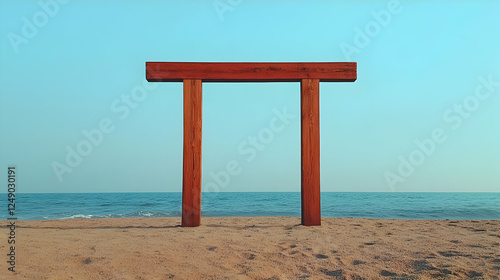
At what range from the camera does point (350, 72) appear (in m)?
5.76

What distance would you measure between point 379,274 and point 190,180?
132 inches

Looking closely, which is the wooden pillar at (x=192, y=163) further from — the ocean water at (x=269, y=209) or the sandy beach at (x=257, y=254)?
the ocean water at (x=269, y=209)

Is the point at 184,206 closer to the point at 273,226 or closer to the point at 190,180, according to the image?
the point at 190,180

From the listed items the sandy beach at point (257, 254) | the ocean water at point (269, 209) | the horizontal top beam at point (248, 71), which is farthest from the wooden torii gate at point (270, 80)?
the ocean water at point (269, 209)

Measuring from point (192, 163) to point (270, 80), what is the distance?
6.00 ft

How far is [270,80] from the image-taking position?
580 centimetres

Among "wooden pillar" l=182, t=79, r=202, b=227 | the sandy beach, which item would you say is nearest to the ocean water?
"wooden pillar" l=182, t=79, r=202, b=227

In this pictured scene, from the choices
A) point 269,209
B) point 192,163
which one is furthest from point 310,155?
point 269,209

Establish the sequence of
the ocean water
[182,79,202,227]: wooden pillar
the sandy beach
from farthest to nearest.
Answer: the ocean water → [182,79,202,227]: wooden pillar → the sandy beach

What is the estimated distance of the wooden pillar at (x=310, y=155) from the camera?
225 inches

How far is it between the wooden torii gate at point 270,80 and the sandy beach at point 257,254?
0.60 meters

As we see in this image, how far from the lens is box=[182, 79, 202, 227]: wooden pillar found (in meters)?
5.63

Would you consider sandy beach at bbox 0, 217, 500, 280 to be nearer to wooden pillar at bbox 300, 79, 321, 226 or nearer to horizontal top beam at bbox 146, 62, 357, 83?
wooden pillar at bbox 300, 79, 321, 226

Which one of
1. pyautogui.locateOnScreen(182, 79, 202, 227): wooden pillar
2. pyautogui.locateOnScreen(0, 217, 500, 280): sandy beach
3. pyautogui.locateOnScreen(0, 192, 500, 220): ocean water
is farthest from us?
pyautogui.locateOnScreen(0, 192, 500, 220): ocean water
